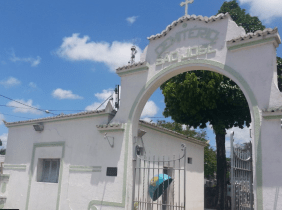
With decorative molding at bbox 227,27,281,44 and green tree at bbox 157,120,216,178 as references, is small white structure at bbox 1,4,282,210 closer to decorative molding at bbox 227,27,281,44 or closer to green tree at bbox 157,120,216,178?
decorative molding at bbox 227,27,281,44

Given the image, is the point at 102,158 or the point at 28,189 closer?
the point at 102,158

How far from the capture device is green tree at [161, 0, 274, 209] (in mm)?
13391

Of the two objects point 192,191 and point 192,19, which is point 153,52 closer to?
point 192,19

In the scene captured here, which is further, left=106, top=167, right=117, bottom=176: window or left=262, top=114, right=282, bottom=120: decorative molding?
left=106, top=167, right=117, bottom=176: window

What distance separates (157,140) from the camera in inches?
416

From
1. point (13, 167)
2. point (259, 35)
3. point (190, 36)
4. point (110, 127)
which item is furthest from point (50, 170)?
point (259, 35)

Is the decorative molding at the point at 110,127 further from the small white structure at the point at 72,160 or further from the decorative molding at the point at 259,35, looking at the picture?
the decorative molding at the point at 259,35

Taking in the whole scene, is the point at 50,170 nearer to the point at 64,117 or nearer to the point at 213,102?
the point at 64,117

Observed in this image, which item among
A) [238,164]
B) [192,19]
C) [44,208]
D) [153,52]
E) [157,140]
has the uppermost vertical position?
[192,19]

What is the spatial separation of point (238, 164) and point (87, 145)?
4.43 meters

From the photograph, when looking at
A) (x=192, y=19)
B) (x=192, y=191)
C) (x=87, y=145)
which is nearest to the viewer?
(x=192, y=19)

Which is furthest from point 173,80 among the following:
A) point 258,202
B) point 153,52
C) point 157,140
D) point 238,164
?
point 258,202

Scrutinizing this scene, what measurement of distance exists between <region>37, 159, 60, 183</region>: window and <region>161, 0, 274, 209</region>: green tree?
6670 millimetres

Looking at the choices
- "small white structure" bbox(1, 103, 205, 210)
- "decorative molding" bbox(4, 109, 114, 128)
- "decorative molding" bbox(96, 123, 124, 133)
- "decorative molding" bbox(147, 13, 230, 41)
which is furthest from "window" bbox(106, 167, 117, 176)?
"decorative molding" bbox(147, 13, 230, 41)
